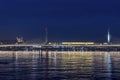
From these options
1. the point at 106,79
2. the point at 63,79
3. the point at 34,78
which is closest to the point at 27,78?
the point at 34,78

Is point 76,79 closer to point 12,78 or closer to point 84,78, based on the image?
point 84,78

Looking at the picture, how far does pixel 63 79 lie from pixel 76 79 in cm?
137

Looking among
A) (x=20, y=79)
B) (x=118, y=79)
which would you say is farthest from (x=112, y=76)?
(x=20, y=79)

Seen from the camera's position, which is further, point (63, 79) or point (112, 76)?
point (112, 76)

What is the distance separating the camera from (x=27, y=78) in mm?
51469

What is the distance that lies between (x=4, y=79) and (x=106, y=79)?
10602 millimetres

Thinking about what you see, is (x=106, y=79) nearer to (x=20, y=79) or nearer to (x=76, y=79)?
(x=76, y=79)

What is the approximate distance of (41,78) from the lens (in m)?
51.6

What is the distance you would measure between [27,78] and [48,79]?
8.02ft

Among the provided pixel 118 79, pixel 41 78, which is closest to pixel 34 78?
pixel 41 78

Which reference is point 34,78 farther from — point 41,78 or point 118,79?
point 118,79

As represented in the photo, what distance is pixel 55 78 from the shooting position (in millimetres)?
51781

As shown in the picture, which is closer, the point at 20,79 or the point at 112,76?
the point at 20,79

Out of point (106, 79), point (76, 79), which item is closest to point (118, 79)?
point (106, 79)
